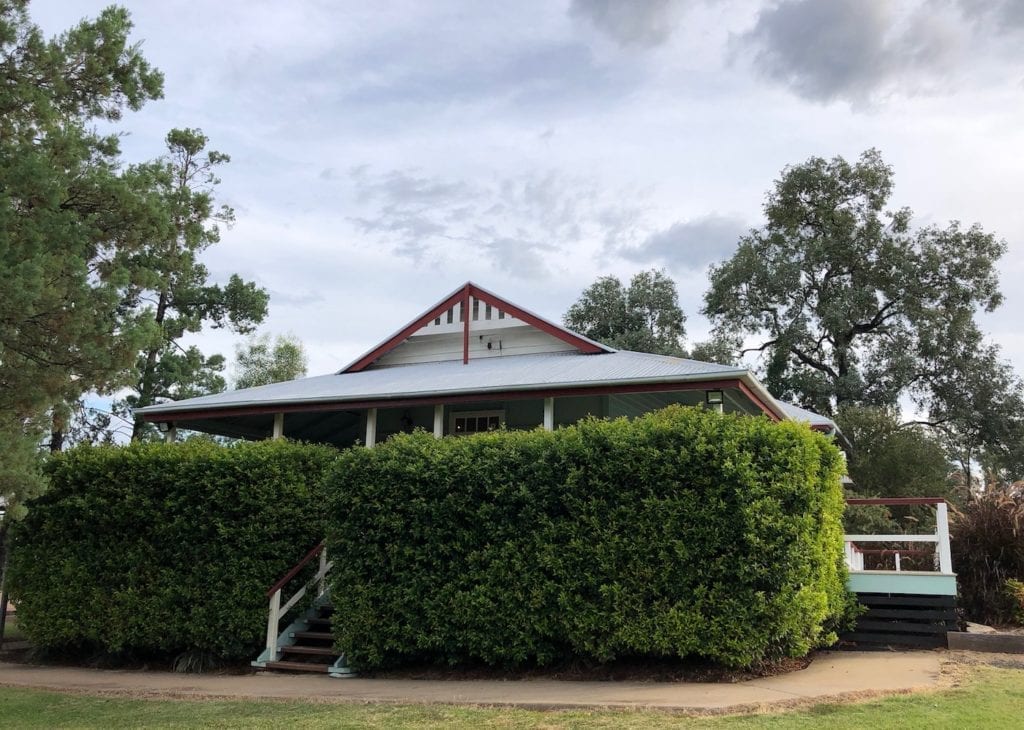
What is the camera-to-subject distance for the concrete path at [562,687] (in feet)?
26.6

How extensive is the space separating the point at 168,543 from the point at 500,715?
6312 mm

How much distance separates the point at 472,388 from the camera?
1297 centimetres

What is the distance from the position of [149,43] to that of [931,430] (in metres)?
30.2

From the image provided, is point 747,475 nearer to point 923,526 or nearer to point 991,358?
point 923,526

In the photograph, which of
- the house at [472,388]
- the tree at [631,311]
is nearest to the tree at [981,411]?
the tree at [631,311]

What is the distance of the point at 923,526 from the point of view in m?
21.2

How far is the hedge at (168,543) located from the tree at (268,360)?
3017cm

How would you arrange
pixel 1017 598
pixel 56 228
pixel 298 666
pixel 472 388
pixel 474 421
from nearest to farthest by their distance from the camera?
pixel 56 228 < pixel 298 666 < pixel 1017 598 < pixel 472 388 < pixel 474 421

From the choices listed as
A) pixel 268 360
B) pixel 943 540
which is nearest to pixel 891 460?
pixel 943 540

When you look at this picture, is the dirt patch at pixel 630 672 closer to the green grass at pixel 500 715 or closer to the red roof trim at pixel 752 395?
the green grass at pixel 500 715

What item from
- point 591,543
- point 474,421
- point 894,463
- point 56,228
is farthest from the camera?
point 894,463

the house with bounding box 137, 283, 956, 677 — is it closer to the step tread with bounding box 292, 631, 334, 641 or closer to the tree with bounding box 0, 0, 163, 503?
the step tread with bounding box 292, 631, 334, 641

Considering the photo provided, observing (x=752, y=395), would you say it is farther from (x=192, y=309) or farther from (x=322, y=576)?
(x=192, y=309)

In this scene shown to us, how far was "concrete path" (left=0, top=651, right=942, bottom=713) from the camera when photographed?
8102mm
